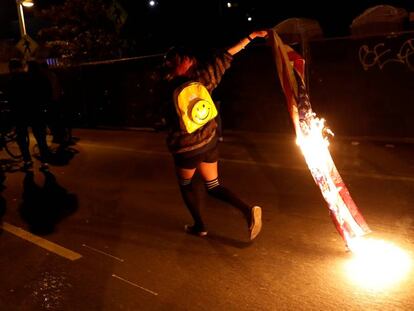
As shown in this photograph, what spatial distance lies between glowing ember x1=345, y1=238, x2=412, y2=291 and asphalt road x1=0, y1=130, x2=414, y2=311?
2.3 inches

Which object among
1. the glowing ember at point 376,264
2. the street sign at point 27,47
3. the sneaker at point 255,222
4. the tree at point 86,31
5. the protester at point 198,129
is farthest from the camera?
the tree at point 86,31

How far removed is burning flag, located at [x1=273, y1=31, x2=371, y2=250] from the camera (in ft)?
14.6

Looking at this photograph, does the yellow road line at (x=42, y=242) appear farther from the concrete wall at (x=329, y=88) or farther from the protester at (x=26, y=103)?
the concrete wall at (x=329, y=88)

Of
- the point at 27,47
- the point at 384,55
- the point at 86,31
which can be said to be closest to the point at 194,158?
the point at 384,55

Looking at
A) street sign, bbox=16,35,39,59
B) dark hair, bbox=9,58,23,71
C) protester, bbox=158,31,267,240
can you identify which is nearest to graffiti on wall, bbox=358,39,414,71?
protester, bbox=158,31,267,240

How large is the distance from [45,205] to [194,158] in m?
3.40

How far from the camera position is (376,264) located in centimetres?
434

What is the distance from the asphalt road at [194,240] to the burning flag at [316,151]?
0.32 m

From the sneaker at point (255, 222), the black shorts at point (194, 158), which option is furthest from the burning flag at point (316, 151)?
the black shorts at point (194, 158)

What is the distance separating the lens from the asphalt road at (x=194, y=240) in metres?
4.10

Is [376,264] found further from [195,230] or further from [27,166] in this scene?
[27,166]

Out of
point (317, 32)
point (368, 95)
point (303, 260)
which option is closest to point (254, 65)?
point (317, 32)

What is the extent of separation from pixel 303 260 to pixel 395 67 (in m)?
6.25

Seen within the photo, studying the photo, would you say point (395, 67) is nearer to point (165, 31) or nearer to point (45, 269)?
point (45, 269)
